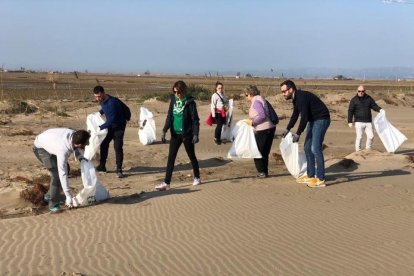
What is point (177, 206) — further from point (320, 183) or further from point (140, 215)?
point (320, 183)

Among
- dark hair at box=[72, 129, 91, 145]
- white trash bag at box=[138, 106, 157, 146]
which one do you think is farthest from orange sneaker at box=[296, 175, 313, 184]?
white trash bag at box=[138, 106, 157, 146]

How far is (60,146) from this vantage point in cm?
759

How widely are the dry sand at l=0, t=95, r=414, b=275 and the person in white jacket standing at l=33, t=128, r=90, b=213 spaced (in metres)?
0.46

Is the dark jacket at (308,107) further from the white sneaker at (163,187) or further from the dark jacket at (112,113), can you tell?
the dark jacket at (112,113)

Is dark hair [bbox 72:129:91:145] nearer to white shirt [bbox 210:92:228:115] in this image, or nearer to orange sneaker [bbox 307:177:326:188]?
orange sneaker [bbox 307:177:326:188]

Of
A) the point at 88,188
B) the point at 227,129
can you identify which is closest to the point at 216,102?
the point at 227,129

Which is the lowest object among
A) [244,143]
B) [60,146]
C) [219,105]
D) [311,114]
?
[244,143]

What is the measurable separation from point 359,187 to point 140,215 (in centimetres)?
416

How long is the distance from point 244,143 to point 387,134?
14.2ft

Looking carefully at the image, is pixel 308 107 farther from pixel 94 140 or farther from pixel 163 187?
pixel 94 140

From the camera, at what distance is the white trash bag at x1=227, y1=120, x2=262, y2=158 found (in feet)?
34.7

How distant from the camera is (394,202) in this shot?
8820mm

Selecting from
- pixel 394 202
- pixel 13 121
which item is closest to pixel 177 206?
pixel 394 202

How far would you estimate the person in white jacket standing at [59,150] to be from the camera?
7488mm
